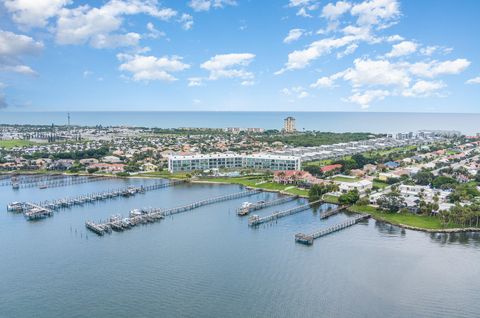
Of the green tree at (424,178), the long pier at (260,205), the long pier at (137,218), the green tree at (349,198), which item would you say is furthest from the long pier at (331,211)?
the green tree at (424,178)

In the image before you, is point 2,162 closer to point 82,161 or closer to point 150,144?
point 82,161

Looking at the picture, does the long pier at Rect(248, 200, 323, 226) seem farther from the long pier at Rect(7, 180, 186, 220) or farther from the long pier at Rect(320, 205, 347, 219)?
the long pier at Rect(7, 180, 186, 220)

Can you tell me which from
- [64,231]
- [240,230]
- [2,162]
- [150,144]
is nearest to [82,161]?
[2,162]

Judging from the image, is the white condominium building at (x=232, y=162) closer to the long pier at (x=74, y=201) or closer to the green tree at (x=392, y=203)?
the long pier at (x=74, y=201)

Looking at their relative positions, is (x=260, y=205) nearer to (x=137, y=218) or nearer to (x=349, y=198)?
(x=349, y=198)

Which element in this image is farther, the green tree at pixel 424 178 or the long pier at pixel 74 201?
the green tree at pixel 424 178
